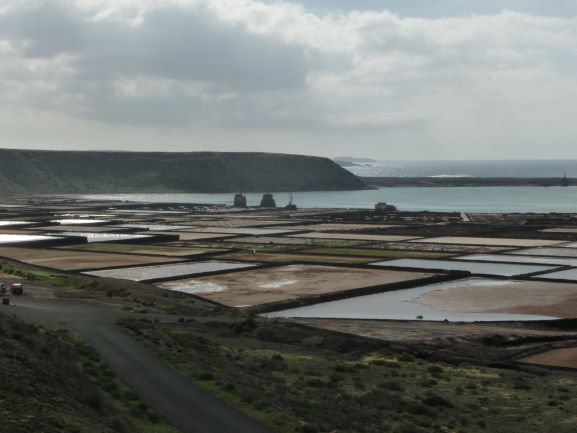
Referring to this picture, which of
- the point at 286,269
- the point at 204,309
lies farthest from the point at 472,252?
the point at 204,309

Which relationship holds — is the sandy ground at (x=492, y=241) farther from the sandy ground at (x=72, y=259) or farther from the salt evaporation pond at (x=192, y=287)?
the salt evaporation pond at (x=192, y=287)

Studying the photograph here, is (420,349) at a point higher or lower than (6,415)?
lower

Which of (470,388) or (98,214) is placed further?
(98,214)

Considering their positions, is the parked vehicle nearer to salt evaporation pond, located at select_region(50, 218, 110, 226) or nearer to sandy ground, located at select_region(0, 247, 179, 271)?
sandy ground, located at select_region(0, 247, 179, 271)

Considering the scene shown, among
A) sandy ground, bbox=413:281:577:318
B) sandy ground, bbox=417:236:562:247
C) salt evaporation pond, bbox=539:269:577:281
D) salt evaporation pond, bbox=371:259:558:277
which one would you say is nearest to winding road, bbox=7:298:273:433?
sandy ground, bbox=413:281:577:318

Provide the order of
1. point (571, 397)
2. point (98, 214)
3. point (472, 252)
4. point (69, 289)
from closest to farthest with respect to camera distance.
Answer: point (571, 397) → point (69, 289) → point (472, 252) → point (98, 214)

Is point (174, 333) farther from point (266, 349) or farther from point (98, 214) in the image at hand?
point (98, 214)
